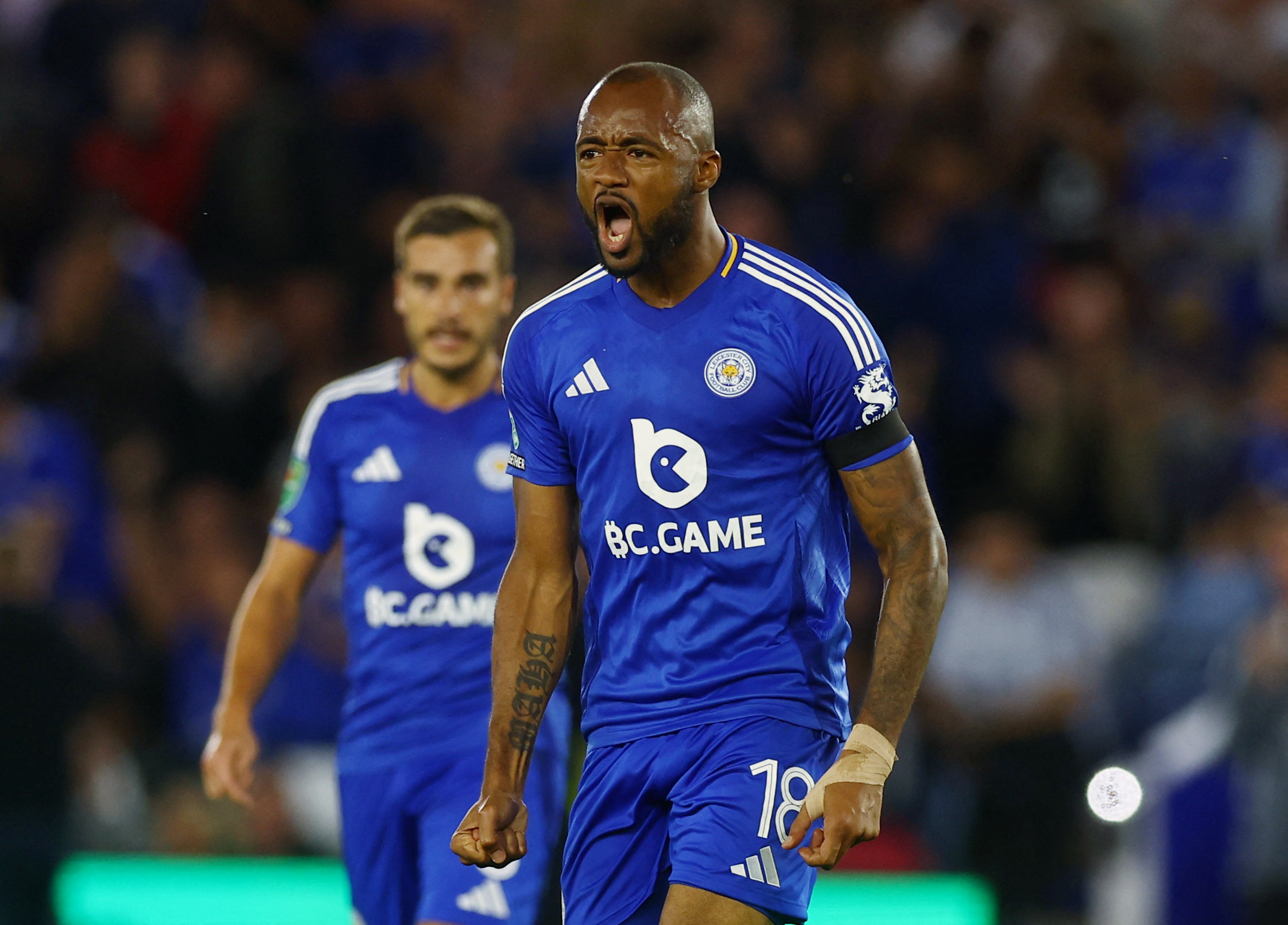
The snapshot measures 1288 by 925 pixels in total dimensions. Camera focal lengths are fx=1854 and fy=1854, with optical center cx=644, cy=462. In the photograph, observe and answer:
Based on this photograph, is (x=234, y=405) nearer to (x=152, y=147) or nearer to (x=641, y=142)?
(x=152, y=147)

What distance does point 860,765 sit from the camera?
12.6 ft

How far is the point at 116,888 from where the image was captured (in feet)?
27.7

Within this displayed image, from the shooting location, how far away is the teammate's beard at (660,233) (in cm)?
412

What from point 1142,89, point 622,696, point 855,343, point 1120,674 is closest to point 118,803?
point 1120,674

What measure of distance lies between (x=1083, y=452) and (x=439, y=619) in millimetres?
4936

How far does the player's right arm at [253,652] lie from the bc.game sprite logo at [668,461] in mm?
2057

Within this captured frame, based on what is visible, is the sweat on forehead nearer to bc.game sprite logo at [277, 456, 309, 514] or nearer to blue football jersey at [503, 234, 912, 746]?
blue football jersey at [503, 234, 912, 746]

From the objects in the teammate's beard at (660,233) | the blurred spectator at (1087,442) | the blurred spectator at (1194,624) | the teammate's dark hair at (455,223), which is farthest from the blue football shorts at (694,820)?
the blurred spectator at (1087,442)

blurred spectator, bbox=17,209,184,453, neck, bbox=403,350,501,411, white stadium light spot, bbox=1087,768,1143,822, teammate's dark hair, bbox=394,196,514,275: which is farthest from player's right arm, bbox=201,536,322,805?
blurred spectator, bbox=17,209,184,453

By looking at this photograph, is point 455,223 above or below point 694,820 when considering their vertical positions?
above

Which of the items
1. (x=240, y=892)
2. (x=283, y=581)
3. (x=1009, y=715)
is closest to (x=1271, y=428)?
(x=1009, y=715)

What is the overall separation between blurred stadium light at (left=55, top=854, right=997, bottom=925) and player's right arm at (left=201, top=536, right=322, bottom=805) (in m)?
2.63

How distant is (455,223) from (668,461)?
2.07 metres

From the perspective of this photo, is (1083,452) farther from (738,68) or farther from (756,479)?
(756,479)
